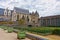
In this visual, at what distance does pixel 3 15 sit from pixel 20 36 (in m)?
78.8

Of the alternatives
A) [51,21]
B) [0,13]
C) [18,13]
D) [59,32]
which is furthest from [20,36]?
[0,13]

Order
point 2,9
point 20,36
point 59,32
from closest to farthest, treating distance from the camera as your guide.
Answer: point 20,36 → point 59,32 → point 2,9

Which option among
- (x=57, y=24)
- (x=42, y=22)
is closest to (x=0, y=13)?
(x=42, y=22)

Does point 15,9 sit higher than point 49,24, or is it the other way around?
point 15,9

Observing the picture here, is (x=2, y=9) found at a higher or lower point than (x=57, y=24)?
higher

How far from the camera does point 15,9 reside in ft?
291

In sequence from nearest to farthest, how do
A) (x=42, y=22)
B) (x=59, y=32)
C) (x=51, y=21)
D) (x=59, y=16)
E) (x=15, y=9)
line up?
(x=59, y=32) → (x=59, y=16) → (x=51, y=21) → (x=42, y=22) → (x=15, y=9)

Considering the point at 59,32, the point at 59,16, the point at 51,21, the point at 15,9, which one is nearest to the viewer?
the point at 59,32

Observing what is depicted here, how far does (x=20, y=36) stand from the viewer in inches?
579

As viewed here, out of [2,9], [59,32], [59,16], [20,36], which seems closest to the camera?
[20,36]

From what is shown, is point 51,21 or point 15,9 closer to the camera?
point 51,21

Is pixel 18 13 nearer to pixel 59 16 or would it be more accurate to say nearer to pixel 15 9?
pixel 15 9

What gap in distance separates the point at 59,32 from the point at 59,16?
1386 inches

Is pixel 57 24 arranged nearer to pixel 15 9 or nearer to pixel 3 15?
pixel 15 9
